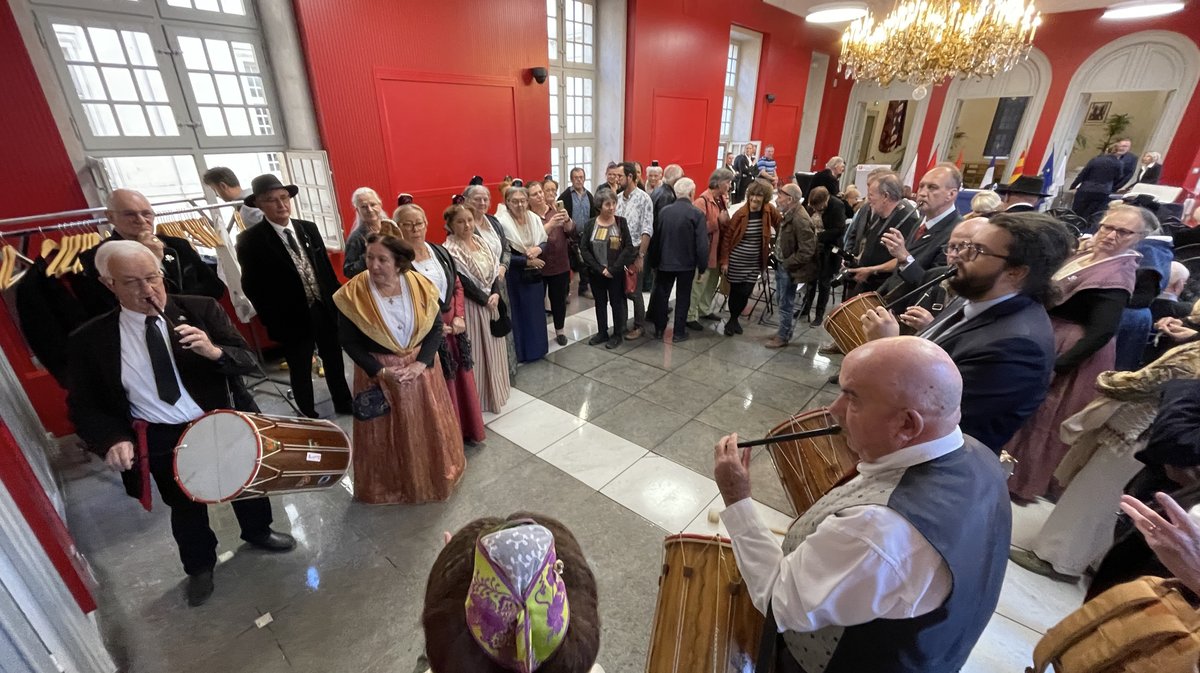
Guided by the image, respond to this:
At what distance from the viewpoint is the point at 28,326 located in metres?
2.58

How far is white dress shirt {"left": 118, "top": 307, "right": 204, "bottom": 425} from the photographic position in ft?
6.04

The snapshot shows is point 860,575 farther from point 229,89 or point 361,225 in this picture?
point 229,89

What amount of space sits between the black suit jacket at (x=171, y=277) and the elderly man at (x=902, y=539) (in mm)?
3278

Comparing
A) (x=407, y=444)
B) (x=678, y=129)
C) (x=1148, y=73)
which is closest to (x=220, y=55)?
(x=407, y=444)

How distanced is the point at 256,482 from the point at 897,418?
231 cm

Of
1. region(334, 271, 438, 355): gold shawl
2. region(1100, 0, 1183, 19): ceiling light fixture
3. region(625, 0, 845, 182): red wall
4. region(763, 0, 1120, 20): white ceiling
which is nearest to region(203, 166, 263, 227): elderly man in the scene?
region(334, 271, 438, 355): gold shawl

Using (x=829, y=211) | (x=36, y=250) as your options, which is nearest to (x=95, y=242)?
(x=36, y=250)

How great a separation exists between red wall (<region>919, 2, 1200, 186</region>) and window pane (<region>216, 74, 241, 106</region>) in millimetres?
14087

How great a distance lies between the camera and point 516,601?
0.75m

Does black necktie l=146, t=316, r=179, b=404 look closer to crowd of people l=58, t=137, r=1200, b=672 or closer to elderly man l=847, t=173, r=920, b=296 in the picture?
crowd of people l=58, t=137, r=1200, b=672

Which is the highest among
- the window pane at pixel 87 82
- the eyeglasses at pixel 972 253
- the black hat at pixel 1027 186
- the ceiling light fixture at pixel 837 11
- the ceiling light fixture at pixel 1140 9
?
the ceiling light fixture at pixel 1140 9

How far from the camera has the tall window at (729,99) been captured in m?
10.6

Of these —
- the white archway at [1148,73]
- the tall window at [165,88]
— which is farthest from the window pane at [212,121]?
the white archway at [1148,73]

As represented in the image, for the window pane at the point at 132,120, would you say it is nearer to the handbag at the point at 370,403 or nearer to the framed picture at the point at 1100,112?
the handbag at the point at 370,403
